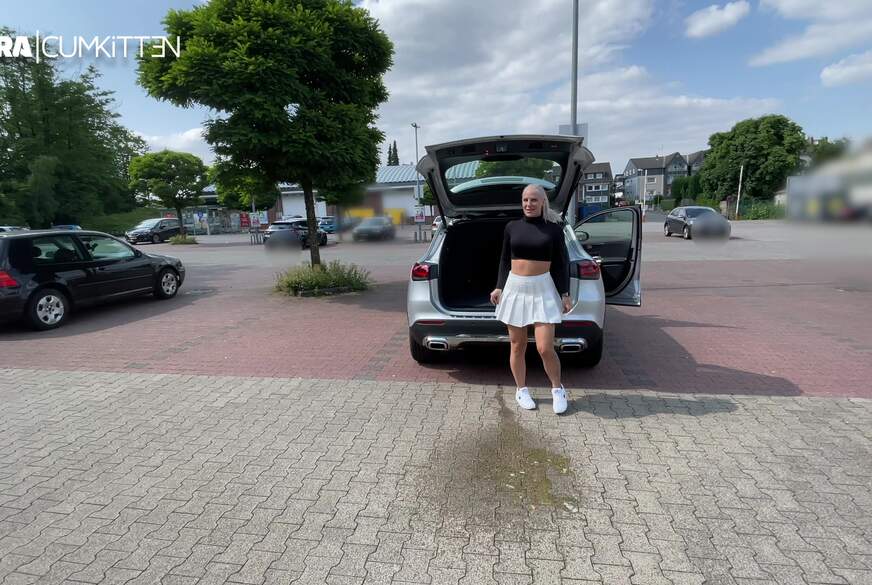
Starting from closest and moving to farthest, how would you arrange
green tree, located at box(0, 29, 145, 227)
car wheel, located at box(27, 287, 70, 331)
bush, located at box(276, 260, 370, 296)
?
car wheel, located at box(27, 287, 70, 331)
bush, located at box(276, 260, 370, 296)
green tree, located at box(0, 29, 145, 227)

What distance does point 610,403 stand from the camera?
14.1 ft

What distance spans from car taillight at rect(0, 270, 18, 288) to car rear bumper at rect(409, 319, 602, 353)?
20.5 ft

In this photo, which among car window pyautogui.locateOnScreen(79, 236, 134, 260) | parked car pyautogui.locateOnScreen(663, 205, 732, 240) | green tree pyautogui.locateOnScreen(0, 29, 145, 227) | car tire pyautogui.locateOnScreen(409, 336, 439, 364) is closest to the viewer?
car tire pyautogui.locateOnScreen(409, 336, 439, 364)

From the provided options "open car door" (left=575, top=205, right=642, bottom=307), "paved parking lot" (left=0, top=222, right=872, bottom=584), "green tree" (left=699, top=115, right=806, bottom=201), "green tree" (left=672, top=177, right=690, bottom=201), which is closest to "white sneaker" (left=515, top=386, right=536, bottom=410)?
"paved parking lot" (left=0, top=222, right=872, bottom=584)

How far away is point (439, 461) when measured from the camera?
340 cm

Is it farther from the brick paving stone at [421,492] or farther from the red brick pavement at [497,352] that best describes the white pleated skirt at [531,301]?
the red brick pavement at [497,352]

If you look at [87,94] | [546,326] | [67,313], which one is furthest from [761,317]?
[87,94]

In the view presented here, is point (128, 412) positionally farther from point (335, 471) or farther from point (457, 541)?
point (457, 541)

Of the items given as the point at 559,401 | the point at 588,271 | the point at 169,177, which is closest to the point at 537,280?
the point at 588,271

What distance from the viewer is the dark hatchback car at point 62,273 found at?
7285mm

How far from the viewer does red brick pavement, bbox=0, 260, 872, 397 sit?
499 centimetres

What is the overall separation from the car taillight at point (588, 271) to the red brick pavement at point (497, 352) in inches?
40.0

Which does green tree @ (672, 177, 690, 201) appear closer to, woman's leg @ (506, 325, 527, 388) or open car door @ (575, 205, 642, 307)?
open car door @ (575, 205, 642, 307)

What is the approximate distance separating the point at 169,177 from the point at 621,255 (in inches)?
1236
